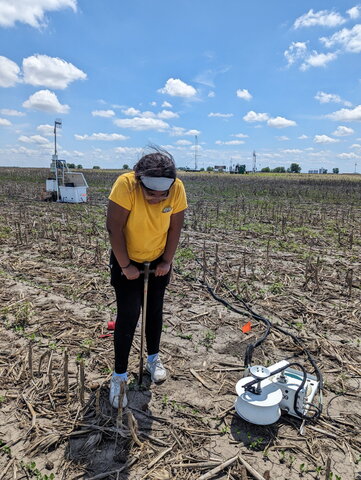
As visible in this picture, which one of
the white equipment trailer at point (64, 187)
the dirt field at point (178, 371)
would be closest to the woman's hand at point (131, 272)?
the dirt field at point (178, 371)

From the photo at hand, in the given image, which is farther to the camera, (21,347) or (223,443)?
(21,347)

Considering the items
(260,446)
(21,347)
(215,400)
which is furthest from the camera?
(21,347)

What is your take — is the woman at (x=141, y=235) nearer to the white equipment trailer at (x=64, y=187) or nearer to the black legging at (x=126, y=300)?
the black legging at (x=126, y=300)

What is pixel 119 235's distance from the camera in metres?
2.51

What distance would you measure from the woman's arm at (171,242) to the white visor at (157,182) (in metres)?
0.38

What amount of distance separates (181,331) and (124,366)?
1.33 metres

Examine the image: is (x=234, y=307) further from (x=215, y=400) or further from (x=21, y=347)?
(x=21, y=347)

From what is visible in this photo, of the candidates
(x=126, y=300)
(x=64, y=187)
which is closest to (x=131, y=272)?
(x=126, y=300)

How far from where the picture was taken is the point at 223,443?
247 centimetres

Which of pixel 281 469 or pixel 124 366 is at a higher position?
pixel 124 366

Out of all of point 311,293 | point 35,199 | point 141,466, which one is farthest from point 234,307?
point 35,199

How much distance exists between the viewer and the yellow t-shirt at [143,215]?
2.40m

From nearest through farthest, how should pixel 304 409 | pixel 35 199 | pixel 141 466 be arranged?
pixel 141 466 < pixel 304 409 < pixel 35 199

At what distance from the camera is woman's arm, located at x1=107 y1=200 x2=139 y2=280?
244 cm
